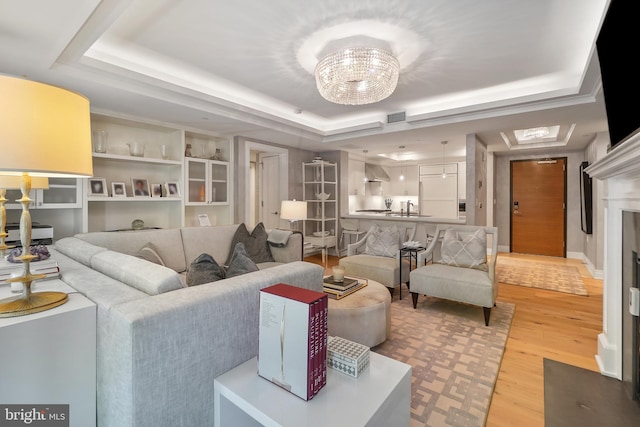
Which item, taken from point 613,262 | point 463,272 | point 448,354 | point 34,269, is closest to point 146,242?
point 34,269

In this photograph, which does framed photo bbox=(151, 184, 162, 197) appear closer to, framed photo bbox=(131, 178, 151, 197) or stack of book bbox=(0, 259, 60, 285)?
framed photo bbox=(131, 178, 151, 197)

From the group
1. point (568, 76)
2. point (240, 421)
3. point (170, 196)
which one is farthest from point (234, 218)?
point (568, 76)

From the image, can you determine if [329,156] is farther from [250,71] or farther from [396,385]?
[396,385]

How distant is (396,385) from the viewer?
3.39 ft

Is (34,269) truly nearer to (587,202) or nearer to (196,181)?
(196,181)

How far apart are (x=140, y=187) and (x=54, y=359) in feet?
11.0

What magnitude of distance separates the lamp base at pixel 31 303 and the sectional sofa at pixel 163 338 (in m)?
0.10

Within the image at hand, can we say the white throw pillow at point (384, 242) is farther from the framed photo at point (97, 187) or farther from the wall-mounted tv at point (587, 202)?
the wall-mounted tv at point (587, 202)

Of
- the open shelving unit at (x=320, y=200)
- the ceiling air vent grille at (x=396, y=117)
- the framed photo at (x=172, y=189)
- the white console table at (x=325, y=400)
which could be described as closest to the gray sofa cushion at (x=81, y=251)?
the white console table at (x=325, y=400)

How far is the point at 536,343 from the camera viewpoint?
2.60 meters

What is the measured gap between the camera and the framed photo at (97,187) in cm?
342

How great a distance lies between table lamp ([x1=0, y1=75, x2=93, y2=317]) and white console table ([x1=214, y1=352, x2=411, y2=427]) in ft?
2.32

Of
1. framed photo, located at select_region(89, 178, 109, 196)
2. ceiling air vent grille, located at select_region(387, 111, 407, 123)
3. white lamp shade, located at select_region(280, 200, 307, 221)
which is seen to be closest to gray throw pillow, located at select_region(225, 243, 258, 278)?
white lamp shade, located at select_region(280, 200, 307, 221)

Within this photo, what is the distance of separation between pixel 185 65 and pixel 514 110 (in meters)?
3.54
